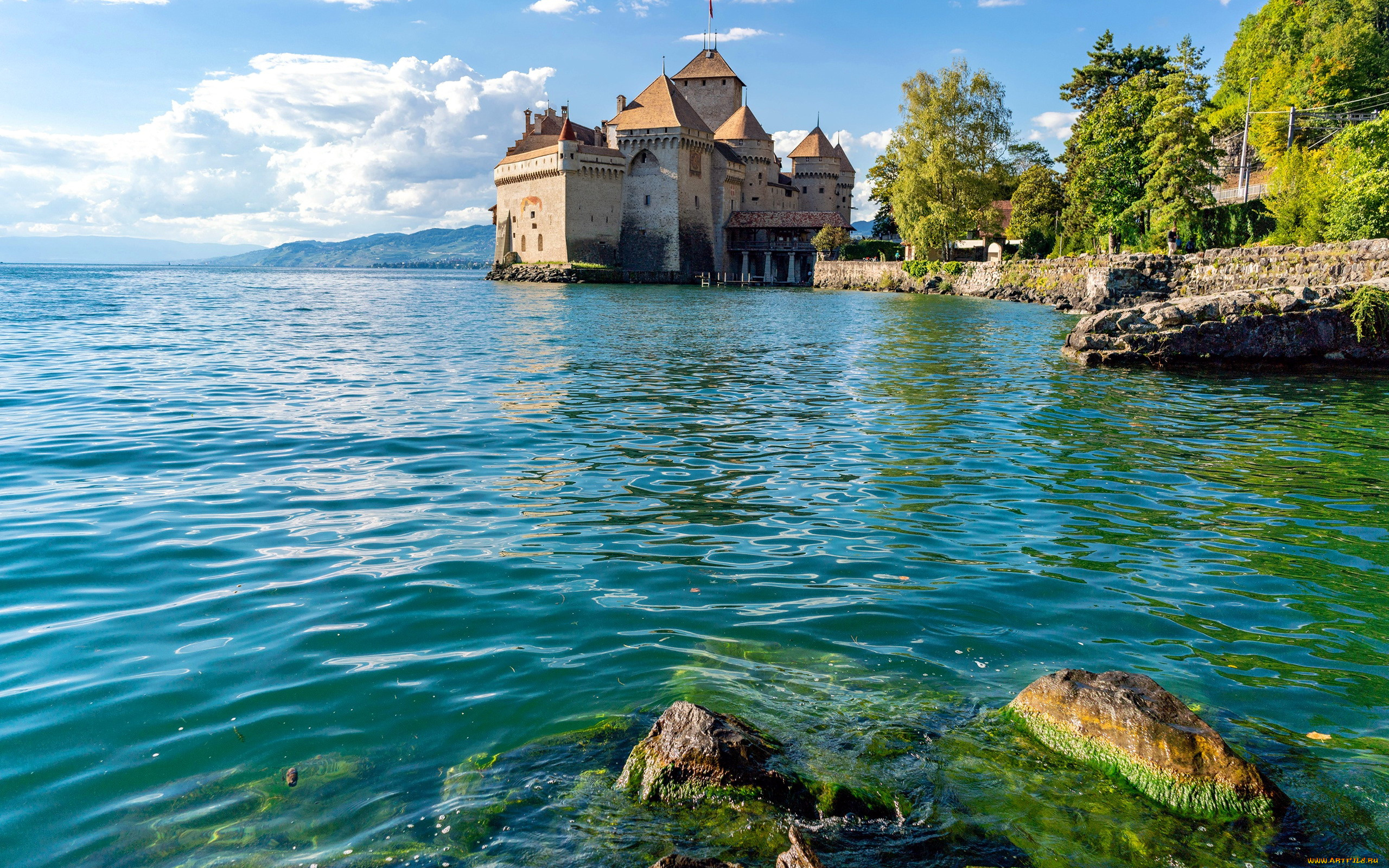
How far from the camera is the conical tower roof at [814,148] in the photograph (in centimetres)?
7912

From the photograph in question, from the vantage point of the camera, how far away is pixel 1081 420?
11102 mm

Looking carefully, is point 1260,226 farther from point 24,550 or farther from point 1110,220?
point 24,550

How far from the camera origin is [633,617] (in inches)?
186

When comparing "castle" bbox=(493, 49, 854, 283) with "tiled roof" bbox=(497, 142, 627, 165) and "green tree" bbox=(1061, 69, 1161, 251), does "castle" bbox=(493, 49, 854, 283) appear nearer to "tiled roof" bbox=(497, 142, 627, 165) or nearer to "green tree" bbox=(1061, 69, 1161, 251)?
"tiled roof" bbox=(497, 142, 627, 165)


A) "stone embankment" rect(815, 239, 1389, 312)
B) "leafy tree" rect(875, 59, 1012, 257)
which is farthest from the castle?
"stone embankment" rect(815, 239, 1389, 312)

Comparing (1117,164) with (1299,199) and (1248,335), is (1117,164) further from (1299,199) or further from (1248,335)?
(1248,335)

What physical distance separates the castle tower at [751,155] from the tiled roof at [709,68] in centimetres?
381

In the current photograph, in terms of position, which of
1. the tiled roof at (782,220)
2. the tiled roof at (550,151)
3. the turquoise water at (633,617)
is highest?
the tiled roof at (550,151)

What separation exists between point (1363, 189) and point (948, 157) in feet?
95.4

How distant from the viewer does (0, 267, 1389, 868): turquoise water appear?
2.93 metres

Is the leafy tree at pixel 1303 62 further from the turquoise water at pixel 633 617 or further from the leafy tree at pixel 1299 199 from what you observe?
the turquoise water at pixel 633 617

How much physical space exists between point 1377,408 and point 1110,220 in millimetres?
31574

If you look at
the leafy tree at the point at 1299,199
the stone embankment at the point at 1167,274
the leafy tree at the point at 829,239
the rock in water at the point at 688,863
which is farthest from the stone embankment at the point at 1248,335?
the leafy tree at the point at 829,239

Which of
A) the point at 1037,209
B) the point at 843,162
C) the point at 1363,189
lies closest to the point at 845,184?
the point at 843,162
